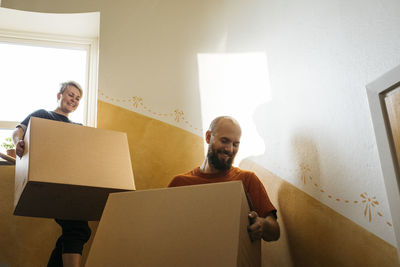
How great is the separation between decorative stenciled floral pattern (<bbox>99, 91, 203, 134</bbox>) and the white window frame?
0.20m

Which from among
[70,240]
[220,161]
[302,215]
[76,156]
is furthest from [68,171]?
[302,215]

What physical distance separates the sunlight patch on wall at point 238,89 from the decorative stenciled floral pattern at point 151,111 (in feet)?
0.34

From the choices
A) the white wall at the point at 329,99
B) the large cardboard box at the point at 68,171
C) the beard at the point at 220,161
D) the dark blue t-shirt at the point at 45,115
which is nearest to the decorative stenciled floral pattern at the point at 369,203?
the white wall at the point at 329,99

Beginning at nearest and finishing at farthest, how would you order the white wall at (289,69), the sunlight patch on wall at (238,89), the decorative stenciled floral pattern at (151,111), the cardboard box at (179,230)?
the cardboard box at (179,230), the white wall at (289,69), the sunlight patch on wall at (238,89), the decorative stenciled floral pattern at (151,111)

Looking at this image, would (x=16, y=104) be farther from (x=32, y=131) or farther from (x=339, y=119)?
(x=339, y=119)

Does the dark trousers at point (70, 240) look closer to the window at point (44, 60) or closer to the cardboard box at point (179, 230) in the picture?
the cardboard box at point (179, 230)

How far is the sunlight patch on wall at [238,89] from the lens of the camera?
76.2 inches

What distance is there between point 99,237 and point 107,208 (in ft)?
0.33

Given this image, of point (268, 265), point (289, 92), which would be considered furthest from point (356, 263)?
point (289, 92)

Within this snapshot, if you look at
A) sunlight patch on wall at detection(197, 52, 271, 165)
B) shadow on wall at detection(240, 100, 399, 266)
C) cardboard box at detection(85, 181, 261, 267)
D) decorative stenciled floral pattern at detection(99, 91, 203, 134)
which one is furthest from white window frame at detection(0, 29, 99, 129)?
cardboard box at detection(85, 181, 261, 267)

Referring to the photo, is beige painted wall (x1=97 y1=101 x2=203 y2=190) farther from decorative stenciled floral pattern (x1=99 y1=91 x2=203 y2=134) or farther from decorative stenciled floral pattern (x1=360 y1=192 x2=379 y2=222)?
decorative stenciled floral pattern (x1=360 y1=192 x2=379 y2=222)

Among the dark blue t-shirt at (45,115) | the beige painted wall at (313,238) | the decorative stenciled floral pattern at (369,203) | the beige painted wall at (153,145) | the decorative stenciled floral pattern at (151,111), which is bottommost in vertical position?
the beige painted wall at (313,238)

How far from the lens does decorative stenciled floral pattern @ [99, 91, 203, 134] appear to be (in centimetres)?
212

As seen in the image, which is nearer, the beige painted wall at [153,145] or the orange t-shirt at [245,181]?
the orange t-shirt at [245,181]
